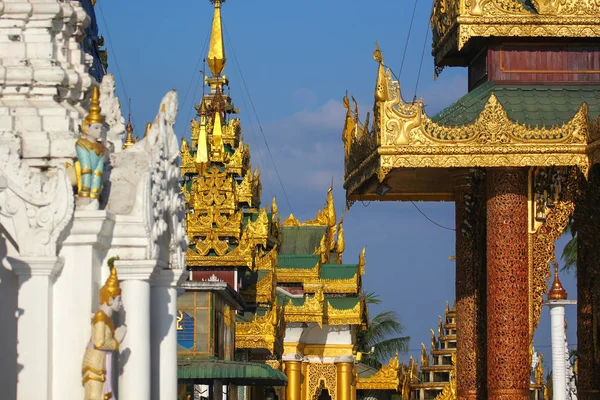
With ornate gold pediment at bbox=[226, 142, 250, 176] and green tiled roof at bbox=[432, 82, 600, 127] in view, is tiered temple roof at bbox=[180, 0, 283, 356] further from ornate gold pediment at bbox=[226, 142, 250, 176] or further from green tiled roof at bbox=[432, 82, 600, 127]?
green tiled roof at bbox=[432, 82, 600, 127]

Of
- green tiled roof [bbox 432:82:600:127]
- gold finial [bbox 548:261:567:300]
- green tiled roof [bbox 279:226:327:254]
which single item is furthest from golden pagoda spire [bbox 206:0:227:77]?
green tiled roof [bbox 432:82:600:127]

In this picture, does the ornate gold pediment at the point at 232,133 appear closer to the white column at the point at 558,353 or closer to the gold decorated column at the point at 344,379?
the gold decorated column at the point at 344,379

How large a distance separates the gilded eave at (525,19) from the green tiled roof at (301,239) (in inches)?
1207

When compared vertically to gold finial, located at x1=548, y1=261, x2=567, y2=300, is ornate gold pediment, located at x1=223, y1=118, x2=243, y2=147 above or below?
above

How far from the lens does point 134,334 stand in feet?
44.7

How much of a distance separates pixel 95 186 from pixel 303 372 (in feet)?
112

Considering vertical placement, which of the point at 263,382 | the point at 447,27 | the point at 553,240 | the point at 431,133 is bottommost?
the point at 263,382

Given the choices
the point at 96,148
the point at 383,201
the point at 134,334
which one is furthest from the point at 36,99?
the point at 383,201

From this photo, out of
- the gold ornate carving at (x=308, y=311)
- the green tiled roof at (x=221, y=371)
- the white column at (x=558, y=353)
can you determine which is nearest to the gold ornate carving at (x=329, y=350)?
the gold ornate carving at (x=308, y=311)

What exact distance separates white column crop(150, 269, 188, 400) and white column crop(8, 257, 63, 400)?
2.01 meters

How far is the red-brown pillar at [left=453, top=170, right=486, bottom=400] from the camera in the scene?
21.9 m

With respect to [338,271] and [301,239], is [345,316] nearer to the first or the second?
[338,271]

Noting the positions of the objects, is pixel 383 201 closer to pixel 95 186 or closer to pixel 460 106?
pixel 460 106

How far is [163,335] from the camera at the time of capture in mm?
14906
